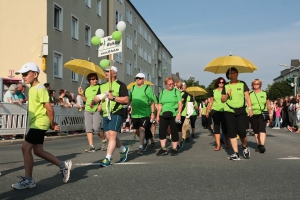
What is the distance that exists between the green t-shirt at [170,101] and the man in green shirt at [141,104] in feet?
1.11

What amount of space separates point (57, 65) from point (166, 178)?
2036cm

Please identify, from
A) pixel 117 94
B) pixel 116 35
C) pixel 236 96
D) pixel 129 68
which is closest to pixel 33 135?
pixel 117 94

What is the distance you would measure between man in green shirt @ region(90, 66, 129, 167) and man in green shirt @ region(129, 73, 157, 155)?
1503mm

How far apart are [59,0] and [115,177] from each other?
21.2 metres

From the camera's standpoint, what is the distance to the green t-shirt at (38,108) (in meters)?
5.44

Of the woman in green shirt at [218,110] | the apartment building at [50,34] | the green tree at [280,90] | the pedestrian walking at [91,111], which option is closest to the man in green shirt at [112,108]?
the pedestrian walking at [91,111]

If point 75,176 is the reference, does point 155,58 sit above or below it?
above

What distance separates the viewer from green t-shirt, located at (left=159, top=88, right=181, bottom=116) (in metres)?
9.40

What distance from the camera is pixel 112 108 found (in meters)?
7.59

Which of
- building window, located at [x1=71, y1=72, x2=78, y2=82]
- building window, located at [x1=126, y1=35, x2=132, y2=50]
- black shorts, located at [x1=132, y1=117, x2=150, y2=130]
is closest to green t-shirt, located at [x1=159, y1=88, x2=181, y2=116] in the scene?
black shorts, located at [x1=132, y1=117, x2=150, y2=130]

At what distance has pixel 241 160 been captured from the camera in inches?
329

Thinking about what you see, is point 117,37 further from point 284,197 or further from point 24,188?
point 284,197

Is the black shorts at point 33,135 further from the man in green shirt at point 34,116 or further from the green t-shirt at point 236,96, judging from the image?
the green t-shirt at point 236,96

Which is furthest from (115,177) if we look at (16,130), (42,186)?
(16,130)
